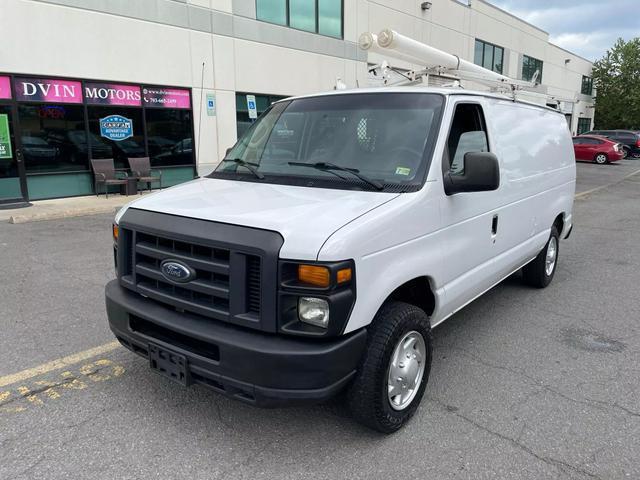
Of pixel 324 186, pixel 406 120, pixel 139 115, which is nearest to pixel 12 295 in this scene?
pixel 324 186

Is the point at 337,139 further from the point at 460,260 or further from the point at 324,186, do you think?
the point at 460,260

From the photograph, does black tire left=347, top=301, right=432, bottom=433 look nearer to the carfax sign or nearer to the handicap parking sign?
the carfax sign

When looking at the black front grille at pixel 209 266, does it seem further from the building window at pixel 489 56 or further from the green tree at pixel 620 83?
the green tree at pixel 620 83

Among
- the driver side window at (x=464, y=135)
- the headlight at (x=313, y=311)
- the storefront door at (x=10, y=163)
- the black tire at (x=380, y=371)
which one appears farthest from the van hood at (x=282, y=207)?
the storefront door at (x=10, y=163)

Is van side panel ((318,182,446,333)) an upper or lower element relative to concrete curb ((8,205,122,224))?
upper

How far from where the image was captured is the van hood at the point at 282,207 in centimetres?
251

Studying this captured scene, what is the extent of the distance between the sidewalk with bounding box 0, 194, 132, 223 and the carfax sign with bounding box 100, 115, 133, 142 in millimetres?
1675

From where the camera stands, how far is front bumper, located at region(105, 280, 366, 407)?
2465 mm

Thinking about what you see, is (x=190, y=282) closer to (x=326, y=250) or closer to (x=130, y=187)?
(x=326, y=250)

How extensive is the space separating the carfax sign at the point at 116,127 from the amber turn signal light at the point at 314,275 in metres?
12.3

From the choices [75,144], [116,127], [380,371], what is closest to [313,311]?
[380,371]

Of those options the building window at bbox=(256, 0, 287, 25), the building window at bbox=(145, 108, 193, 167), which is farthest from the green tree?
the building window at bbox=(145, 108, 193, 167)

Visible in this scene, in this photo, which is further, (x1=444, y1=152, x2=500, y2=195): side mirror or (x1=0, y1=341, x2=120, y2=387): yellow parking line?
(x1=0, y1=341, x2=120, y2=387): yellow parking line

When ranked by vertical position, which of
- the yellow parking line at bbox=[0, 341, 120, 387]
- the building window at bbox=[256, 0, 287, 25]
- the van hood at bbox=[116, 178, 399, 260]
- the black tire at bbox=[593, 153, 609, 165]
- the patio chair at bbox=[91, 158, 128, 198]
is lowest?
Result: the yellow parking line at bbox=[0, 341, 120, 387]
